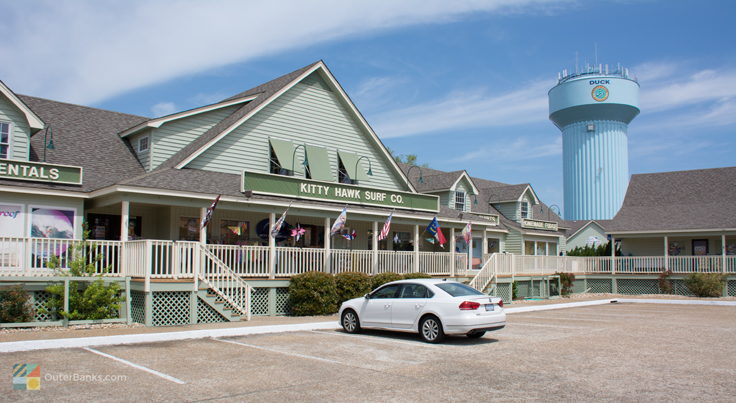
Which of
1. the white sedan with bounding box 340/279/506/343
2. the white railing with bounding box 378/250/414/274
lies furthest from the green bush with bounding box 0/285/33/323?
the white railing with bounding box 378/250/414/274

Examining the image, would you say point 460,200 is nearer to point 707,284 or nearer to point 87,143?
point 707,284

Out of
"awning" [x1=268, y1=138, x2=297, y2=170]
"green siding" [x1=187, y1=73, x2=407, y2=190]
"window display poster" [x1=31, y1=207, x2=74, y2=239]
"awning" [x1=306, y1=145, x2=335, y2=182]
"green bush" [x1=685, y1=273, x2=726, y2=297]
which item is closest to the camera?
"window display poster" [x1=31, y1=207, x2=74, y2=239]

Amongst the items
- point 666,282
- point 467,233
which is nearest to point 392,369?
point 467,233

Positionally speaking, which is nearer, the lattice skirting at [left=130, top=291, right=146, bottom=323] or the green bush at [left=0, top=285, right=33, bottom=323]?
the green bush at [left=0, top=285, right=33, bottom=323]

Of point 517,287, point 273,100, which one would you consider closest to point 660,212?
point 517,287

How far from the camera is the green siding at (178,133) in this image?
23422 millimetres

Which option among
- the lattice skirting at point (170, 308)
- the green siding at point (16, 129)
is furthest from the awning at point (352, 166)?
the green siding at point (16, 129)

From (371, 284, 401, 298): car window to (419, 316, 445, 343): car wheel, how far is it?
1297 millimetres

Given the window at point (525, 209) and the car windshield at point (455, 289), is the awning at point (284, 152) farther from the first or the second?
the window at point (525, 209)

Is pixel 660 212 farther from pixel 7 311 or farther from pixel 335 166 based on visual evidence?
pixel 7 311

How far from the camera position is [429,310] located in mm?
14750

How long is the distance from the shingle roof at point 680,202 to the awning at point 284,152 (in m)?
25.1

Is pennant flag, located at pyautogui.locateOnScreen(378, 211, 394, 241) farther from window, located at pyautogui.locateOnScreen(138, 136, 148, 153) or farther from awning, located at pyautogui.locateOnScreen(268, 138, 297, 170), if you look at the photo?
window, located at pyautogui.locateOnScreen(138, 136, 148, 153)

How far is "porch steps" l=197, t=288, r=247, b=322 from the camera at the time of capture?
18.8m
